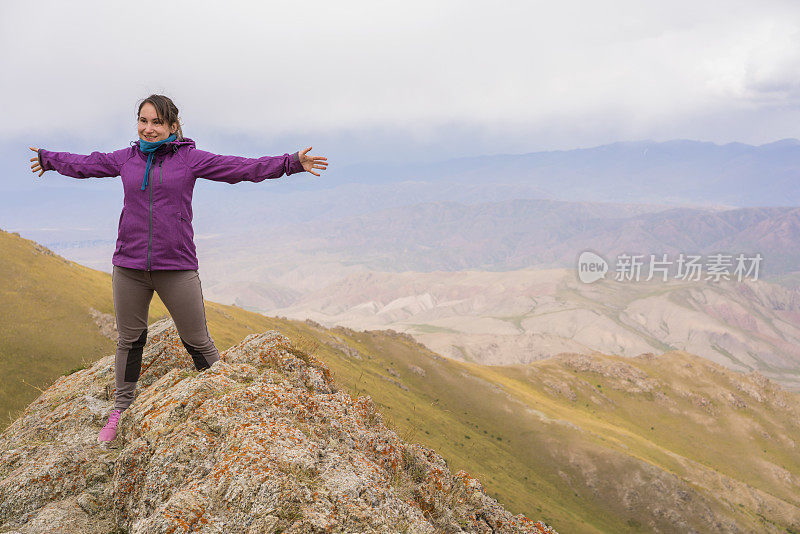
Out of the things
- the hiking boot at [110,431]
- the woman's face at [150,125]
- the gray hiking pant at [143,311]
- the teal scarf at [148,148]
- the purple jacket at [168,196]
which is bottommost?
the hiking boot at [110,431]

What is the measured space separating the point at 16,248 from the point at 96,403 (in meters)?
50.8

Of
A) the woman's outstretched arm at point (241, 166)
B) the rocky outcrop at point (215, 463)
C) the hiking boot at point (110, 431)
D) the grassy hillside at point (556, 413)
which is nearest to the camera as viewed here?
the rocky outcrop at point (215, 463)

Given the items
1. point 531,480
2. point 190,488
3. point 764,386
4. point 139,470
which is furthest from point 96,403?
point 764,386

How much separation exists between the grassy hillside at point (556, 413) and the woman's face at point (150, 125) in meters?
6.64

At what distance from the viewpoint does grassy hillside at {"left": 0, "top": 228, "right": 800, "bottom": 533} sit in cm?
3734

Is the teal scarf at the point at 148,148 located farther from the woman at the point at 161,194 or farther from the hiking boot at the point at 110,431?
the hiking boot at the point at 110,431

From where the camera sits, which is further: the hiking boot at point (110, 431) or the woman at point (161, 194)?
the hiking boot at point (110, 431)

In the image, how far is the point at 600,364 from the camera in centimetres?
9919

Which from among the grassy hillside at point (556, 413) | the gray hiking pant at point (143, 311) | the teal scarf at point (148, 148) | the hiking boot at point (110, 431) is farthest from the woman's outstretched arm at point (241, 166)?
the grassy hillside at point (556, 413)

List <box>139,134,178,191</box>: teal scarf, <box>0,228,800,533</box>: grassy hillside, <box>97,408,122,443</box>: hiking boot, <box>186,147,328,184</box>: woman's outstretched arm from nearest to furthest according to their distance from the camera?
<box>139,134,178,191</box>: teal scarf < <box>186,147,328,184</box>: woman's outstretched arm < <box>97,408,122,443</box>: hiking boot < <box>0,228,800,533</box>: grassy hillside

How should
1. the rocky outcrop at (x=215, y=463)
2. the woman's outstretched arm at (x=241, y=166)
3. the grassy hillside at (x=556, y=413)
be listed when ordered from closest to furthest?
1. the rocky outcrop at (x=215, y=463)
2. the woman's outstretched arm at (x=241, y=166)
3. the grassy hillside at (x=556, y=413)

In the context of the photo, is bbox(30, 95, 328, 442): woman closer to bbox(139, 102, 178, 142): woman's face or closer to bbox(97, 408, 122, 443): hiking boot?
bbox(139, 102, 178, 142): woman's face

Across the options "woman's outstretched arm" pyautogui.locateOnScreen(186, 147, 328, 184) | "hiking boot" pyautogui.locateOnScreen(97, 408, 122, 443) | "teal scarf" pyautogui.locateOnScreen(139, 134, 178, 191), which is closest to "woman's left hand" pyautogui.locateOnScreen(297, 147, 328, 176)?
"woman's outstretched arm" pyautogui.locateOnScreen(186, 147, 328, 184)

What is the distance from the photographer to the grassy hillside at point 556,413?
37344 millimetres
